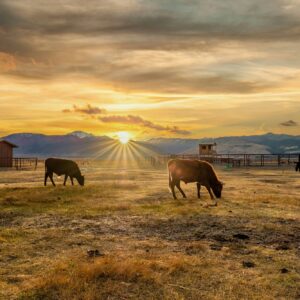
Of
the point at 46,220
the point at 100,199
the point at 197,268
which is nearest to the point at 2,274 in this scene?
the point at 197,268

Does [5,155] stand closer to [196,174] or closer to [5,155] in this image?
[5,155]

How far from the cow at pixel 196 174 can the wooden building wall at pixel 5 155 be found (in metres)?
53.6

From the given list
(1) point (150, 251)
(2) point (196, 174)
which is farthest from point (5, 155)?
(1) point (150, 251)

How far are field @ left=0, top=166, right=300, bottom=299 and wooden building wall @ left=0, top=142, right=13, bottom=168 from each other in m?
53.5

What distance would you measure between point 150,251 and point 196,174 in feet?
38.0

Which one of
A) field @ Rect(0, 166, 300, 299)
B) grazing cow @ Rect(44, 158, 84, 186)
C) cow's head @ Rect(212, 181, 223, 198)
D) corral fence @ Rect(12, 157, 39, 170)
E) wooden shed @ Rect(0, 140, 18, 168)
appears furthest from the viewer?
wooden shed @ Rect(0, 140, 18, 168)

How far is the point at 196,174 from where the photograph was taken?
854 inches

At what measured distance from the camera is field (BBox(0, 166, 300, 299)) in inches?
299

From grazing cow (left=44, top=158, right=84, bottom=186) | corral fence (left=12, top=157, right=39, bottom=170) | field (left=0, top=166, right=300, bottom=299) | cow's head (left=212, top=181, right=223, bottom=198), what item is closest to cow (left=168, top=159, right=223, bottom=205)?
cow's head (left=212, top=181, right=223, bottom=198)

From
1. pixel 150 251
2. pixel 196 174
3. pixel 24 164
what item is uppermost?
pixel 196 174

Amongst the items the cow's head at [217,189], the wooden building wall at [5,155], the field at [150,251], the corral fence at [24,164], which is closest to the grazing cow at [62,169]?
the field at [150,251]

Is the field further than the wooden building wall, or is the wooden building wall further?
the wooden building wall

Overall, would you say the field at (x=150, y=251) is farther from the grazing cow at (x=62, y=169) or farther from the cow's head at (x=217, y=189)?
the grazing cow at (x=62, y=169)

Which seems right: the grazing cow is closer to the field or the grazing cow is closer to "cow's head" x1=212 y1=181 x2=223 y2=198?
the field
